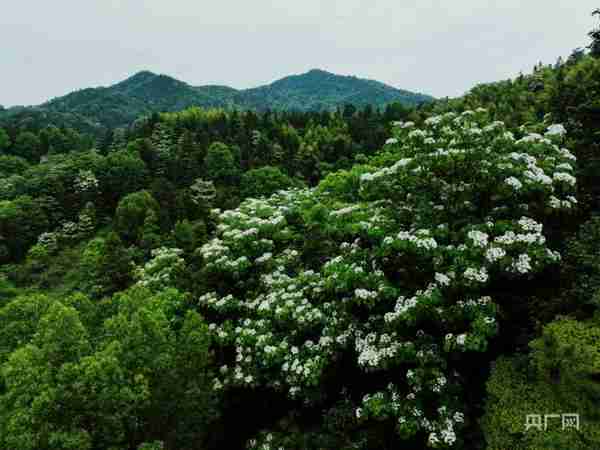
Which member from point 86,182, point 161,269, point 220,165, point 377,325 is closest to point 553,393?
point 377,325

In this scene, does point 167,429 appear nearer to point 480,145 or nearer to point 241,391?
point 241,391

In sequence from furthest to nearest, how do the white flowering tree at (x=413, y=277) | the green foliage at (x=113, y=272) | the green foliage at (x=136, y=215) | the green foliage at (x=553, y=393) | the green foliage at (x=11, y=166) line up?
the green foliage at (x=11, y=166), the green foliage at (x=136, y=215), the green foliage at (x=113, y=272), the white flowering tree at (x=413, y=277), the green foliage at (x=553, y=393)

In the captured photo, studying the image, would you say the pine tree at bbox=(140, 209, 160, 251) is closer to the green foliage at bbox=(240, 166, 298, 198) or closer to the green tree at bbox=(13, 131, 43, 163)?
the green foliage at bbox=(240, 166, 298, 198)

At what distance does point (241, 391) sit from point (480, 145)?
1145cm

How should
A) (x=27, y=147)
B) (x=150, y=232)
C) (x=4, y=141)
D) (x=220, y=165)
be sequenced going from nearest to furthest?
(x=150, y=232), (x=220, y=165), (x=4, y=141), (x=27, y=147)

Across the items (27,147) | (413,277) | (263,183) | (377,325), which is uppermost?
(413,277)

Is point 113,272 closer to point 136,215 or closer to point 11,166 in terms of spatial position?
point 136,215

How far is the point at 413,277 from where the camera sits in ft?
35.9

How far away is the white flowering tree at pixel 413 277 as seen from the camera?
9.57m

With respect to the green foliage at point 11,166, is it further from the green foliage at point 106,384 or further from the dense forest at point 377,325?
the green foliage at point 106,384

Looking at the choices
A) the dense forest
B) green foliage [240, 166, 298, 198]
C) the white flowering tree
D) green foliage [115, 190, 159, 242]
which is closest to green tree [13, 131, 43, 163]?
green foliage [115, 190, 159, 242]

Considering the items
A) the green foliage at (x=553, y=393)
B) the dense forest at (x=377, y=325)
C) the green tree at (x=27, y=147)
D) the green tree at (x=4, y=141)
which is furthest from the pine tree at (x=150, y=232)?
the green tree at (x=4, y=141)

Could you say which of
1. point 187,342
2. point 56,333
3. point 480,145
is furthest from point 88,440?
point 480,145

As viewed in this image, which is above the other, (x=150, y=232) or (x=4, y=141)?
(x=4, y=141)
